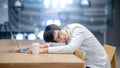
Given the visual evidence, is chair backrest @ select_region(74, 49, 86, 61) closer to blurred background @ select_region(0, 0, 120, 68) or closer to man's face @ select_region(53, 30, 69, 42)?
man's face @ select_region(53, 30, 69, 42)

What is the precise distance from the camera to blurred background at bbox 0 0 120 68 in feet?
16.9

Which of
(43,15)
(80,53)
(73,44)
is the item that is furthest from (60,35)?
(43,15)

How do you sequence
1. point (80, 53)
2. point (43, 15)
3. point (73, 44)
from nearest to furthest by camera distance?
point (80, 53) < point (73, 44) < point (43, 15)

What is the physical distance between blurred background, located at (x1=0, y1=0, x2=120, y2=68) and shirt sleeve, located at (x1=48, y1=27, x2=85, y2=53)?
9.57 feet

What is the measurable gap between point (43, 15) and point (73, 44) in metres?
3.19

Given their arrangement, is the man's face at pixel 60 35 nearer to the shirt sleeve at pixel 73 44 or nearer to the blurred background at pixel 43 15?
the shirt sleeve at pixel 73 44

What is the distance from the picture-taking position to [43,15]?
205 inches

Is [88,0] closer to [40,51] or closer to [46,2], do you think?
[46,2]

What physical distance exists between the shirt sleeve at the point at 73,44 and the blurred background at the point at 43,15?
292cm

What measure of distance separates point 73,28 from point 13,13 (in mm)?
3126

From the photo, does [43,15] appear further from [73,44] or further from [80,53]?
[80,53]

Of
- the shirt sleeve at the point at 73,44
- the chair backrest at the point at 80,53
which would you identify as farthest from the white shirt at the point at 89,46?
the chair backrest at the point at 80,53

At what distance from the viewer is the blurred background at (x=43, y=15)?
5137 millimetres

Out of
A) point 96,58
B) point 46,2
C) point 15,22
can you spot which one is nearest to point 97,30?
point 46,2
